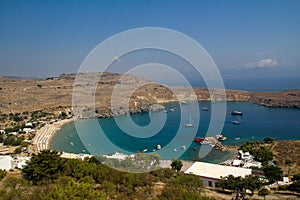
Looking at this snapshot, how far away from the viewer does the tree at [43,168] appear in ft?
25.2

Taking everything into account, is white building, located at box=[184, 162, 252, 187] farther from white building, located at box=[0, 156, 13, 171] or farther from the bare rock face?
the bare rock face

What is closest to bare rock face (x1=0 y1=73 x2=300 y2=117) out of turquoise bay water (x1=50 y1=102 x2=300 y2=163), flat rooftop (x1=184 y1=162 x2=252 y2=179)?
turquoise bay water (x1=50 y1=102 x2=300 y2=163)

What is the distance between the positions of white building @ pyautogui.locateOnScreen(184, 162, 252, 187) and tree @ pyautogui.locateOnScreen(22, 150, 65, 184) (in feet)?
18.1

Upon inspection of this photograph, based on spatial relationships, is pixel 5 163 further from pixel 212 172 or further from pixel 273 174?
pixel 273 174

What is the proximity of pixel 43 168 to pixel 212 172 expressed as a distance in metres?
6.94

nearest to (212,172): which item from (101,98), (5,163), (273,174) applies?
(273,174)

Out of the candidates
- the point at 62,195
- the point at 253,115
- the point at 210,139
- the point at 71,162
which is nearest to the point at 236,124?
the point at 253,115

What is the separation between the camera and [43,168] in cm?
777

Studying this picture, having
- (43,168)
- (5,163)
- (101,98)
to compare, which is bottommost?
(5,163)

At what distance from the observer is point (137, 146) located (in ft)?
63.7

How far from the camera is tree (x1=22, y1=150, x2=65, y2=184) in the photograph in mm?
7672

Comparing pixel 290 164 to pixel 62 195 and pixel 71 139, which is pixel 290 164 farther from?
pixel 71 139

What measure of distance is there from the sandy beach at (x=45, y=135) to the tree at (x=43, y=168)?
1040 centimetres

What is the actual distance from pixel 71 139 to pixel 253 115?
25058 mm
